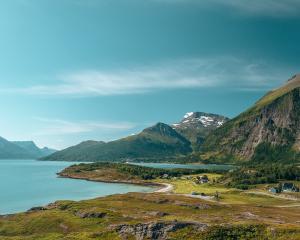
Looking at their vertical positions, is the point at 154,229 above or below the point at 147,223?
below

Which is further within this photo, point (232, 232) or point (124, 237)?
point (124, 237)

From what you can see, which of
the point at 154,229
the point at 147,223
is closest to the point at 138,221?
the point at 147,223

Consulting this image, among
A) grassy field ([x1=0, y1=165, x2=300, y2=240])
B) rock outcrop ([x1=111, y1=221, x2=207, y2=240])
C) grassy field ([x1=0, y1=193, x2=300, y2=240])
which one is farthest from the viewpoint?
rock outcrop ([x1=111, y1=221, x2=207, y2=240])

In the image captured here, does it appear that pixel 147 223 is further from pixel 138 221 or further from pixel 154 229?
pixel 138 221

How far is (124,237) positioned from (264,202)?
106745 mm

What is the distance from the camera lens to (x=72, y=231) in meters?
100

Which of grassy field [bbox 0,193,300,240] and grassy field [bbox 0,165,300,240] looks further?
grassy field [bbox 0,193,300,240]

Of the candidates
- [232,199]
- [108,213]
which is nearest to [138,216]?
[108,213]

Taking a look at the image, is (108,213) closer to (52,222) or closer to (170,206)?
(52,222)

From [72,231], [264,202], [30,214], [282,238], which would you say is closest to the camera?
[282,238]

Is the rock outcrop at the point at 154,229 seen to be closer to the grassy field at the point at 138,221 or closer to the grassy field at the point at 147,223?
the grassy field at the point at 147,223

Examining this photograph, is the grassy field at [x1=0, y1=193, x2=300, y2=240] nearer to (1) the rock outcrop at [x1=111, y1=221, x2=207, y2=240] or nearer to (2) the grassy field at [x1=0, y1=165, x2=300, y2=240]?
(2) the grassy field at [x1=0, y1=165, x2=300, y2=240]

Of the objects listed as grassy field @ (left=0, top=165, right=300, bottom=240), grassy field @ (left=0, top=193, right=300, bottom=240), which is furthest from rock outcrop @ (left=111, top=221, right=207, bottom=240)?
grassy field @ (left=0, top=193, right=300, bottom=240)

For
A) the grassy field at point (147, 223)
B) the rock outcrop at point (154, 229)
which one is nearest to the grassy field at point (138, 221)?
the grassy field at point (147, 223)
